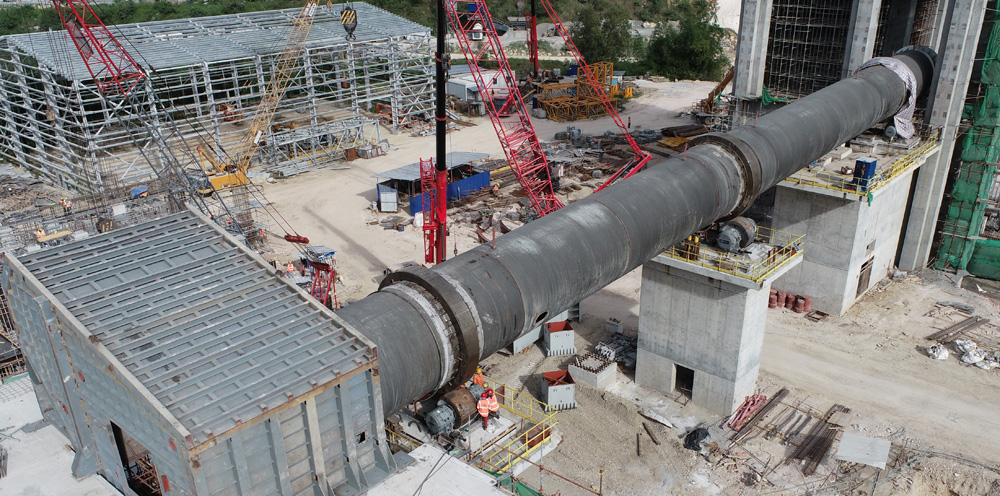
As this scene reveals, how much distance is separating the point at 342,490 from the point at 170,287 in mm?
5705

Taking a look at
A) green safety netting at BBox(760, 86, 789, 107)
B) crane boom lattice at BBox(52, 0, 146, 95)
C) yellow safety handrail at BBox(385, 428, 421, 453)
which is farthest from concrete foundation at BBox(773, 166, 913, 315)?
crane boom lattice at BBox(52, 0, 146, 95)

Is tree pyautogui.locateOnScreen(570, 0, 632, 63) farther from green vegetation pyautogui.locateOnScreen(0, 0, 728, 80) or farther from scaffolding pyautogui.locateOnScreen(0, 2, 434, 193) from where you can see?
scaffolding pyautogui.locateOnScreen(0, 2, 434, 193)

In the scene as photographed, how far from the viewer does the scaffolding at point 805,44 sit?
134ft

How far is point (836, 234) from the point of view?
34875 mm

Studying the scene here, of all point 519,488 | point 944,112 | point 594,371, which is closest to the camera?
point 519,488

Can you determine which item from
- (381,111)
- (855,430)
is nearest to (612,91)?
(381,111)

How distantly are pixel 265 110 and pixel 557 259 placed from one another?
4293 centimetres

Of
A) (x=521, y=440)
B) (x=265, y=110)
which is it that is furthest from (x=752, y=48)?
(x=265, y=110)

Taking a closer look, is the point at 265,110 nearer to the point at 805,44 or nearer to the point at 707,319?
the point at 805,44

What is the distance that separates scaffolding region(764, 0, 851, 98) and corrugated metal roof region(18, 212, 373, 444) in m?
34.1

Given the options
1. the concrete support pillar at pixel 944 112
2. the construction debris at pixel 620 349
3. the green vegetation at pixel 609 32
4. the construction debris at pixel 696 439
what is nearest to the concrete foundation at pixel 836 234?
the concrete support pillar at pixel 944 112

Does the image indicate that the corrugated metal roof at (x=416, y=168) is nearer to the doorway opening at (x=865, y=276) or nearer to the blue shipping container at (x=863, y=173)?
the blue shipping container at (x=863, y=173)

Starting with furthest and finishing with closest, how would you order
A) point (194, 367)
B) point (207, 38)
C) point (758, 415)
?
point (207, 38) → point (758, 415) → point (194, 367)

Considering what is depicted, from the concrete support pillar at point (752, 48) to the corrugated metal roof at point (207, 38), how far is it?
32.1 metres
